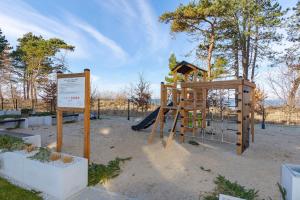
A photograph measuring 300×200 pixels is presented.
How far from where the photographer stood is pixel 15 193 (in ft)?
10.0

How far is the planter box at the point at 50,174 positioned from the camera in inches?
117

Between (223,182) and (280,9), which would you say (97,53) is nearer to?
(280,9)

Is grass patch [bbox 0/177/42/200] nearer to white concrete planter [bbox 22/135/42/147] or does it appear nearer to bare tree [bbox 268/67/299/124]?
white concrete planter [bbox 22/135/42/147]

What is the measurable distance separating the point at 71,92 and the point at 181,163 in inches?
105

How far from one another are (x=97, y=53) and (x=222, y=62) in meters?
12.9

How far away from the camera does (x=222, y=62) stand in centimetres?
1348

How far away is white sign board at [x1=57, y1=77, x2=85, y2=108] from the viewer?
13.6 ft

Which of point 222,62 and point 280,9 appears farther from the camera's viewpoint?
point 222,62

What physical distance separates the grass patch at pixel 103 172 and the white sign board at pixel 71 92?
1.19m

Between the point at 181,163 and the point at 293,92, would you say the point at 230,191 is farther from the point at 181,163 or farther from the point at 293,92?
the point at 293,92

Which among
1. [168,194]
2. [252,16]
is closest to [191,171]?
[168,194]

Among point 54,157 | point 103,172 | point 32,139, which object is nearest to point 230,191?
point 103,172

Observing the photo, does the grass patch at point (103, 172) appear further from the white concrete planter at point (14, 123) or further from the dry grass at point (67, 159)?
the white concrete planter at point (14, 123)

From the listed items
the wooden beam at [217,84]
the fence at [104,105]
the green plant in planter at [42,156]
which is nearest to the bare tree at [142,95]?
the fence at [104,105]
